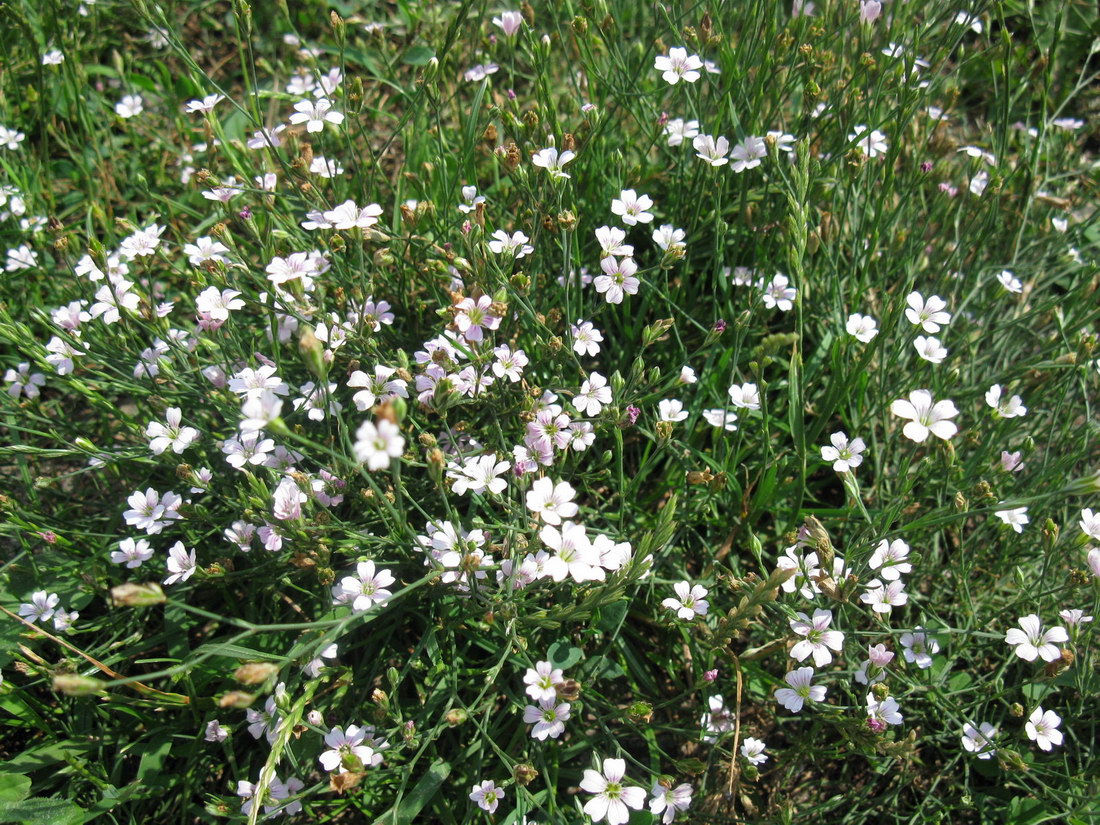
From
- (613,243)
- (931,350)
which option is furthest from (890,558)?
(613,243)

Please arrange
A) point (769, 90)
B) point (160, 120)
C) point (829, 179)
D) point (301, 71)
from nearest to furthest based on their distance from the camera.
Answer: point (829, 179), point (769, 90), point (301, 71), point (160, 120)

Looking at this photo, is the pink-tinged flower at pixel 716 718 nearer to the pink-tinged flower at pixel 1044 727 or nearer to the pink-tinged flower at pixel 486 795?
the pink-tinged flower at pixel 486 795

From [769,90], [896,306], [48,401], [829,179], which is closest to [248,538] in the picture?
[48,401]

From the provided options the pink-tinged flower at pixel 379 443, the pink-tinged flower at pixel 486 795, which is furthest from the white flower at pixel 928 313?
the pink-tinged flower at pixel 486 795

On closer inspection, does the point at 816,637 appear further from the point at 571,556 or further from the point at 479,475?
the point at 479,475

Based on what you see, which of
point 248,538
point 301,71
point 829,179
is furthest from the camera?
point 301,71

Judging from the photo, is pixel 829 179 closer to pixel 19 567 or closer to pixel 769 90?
pixel 769 90
